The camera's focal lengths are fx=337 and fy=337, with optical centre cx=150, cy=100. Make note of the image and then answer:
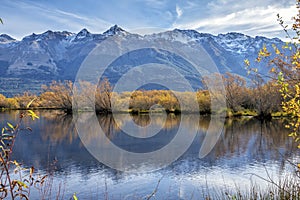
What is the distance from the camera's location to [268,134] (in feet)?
80.0

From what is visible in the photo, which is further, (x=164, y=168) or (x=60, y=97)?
(x=60, y=97)

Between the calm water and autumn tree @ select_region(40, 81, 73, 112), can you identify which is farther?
autumn tree @ select_region(40, 81, 73, 112)

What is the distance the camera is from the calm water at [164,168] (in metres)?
11.3

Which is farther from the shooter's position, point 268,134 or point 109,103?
point 109,103

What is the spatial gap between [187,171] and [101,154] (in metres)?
5.83

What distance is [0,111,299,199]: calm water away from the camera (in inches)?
445

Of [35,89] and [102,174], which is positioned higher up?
[35,89]

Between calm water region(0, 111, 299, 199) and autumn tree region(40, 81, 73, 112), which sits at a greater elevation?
autumn tree region(40, 81, 73, 112)

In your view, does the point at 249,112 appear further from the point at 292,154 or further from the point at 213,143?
the point at 292,154

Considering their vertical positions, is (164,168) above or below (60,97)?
below

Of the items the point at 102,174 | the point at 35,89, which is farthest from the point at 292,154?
the point at 35,89

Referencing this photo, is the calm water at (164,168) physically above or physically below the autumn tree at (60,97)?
below

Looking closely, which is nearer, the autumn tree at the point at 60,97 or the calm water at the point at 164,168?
the calm water at the point at 164,168

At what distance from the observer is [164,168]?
1495 cm
